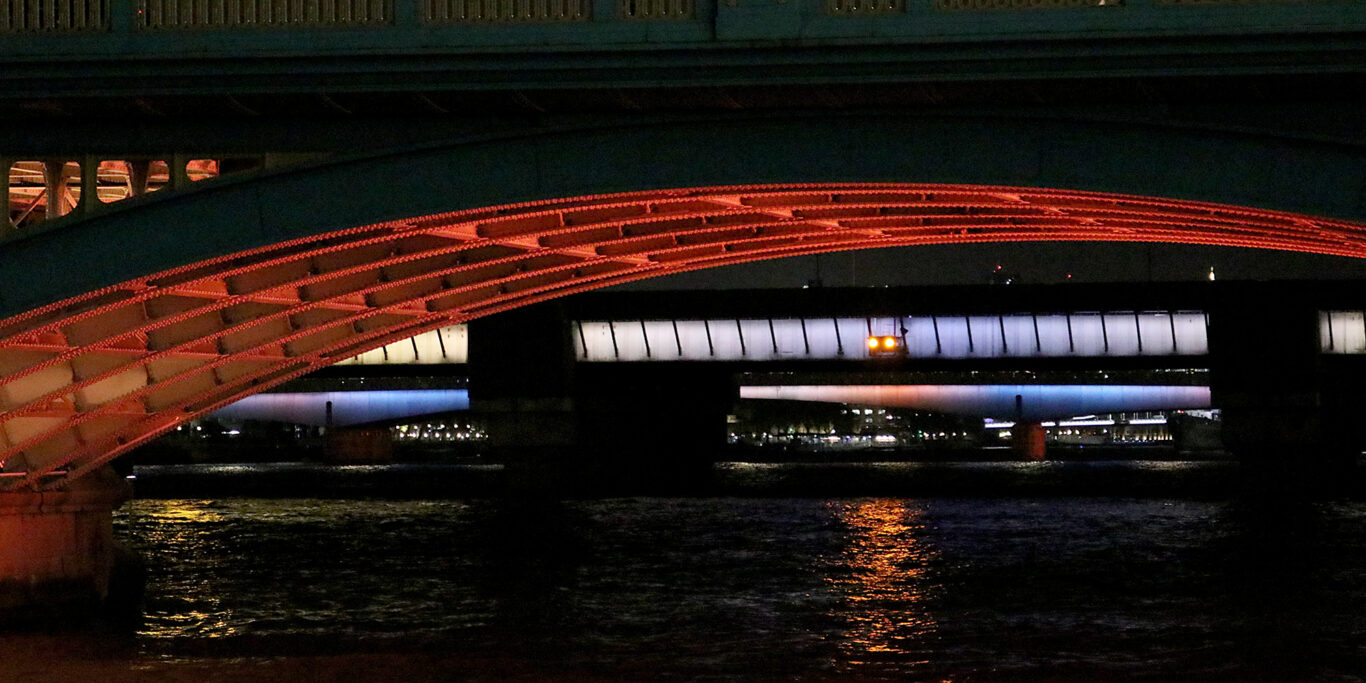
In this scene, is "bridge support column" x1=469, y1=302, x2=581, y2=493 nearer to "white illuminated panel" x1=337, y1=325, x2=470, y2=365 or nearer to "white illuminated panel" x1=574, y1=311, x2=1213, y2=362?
"white illuminated panel" x1=574, y1=311, x2=1213, y2=362

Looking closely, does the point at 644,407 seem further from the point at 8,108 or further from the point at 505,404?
the point at 8,108

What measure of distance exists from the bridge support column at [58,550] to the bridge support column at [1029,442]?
10447 cm

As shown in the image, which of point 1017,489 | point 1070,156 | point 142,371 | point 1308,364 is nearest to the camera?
point 1070,156

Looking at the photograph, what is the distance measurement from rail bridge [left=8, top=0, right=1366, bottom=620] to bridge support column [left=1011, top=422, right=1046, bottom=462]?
359 ft

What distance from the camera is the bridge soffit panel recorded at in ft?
57.6

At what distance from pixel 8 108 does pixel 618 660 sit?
11.2 meters

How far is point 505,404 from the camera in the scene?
72500mm

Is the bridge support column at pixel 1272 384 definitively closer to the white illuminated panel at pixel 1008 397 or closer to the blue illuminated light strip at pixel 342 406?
the white illuminated panel at pixel 1008 397

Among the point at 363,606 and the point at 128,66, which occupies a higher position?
the point at 128,66

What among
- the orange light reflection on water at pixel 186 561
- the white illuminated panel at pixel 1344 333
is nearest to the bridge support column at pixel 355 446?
the orange light reflection on water at pixel 186 561

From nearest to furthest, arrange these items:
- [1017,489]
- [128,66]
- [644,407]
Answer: [128,66] < [1017,489] < [644,407]

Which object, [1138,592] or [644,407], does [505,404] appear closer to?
[644,407]

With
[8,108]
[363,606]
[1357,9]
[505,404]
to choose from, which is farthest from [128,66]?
[505,404]

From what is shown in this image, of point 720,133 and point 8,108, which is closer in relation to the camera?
point 720,133
